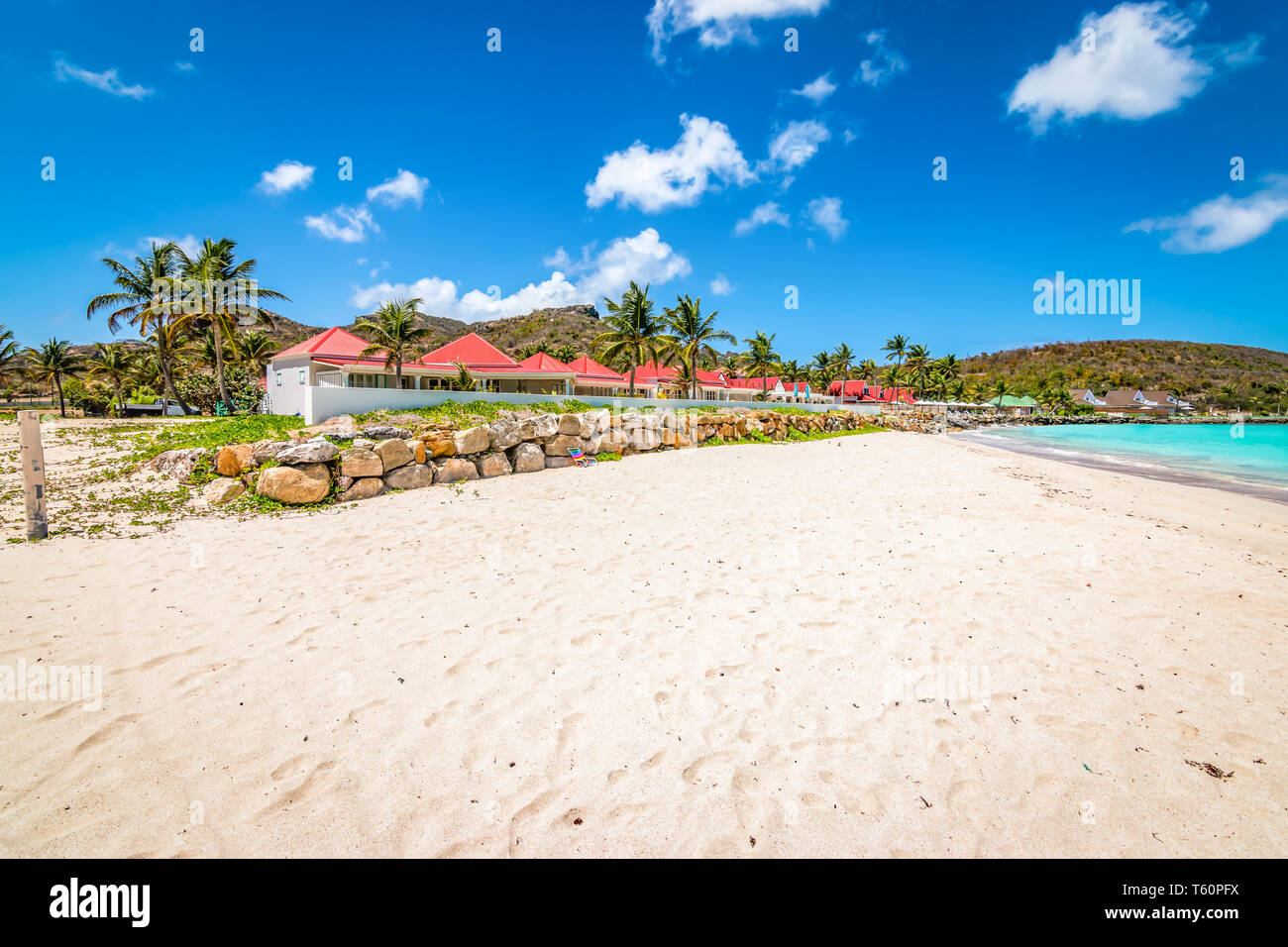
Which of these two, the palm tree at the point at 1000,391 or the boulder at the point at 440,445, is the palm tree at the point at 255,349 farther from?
the palm tree at the point at 1000,391

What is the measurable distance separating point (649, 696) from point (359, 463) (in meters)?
8.86

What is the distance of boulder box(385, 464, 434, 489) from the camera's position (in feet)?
34.9

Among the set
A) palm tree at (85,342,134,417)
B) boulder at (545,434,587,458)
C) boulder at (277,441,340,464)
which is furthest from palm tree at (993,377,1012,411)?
palm tree at (85,342,134,417)

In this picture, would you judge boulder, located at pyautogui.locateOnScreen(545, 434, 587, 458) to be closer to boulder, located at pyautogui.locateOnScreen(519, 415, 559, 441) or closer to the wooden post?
boulder, located at pyautogui.locateOnScreen(519, 415, 559, 441)

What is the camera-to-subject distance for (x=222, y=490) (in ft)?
30.6

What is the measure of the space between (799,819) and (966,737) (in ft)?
4.90

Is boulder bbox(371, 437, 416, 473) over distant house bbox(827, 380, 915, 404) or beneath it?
beneath

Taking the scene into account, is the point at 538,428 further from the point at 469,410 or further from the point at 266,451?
the point at 266,451

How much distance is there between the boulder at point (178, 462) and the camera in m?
10.4

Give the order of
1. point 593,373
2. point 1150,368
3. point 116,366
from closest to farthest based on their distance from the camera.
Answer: point 593,373, point 116,366, point 1150,368

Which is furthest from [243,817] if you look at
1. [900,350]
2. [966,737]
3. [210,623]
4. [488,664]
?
[900,350]

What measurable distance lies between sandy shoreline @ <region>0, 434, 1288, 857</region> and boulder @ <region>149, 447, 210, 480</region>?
3851 millimetres

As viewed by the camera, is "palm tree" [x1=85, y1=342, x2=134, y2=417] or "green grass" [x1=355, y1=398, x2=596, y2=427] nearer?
"green grass" [x1=355, y1=398, x2=596, y2=427]

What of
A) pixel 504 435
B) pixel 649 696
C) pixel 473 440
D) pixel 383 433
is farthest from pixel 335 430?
pixel 649 696
